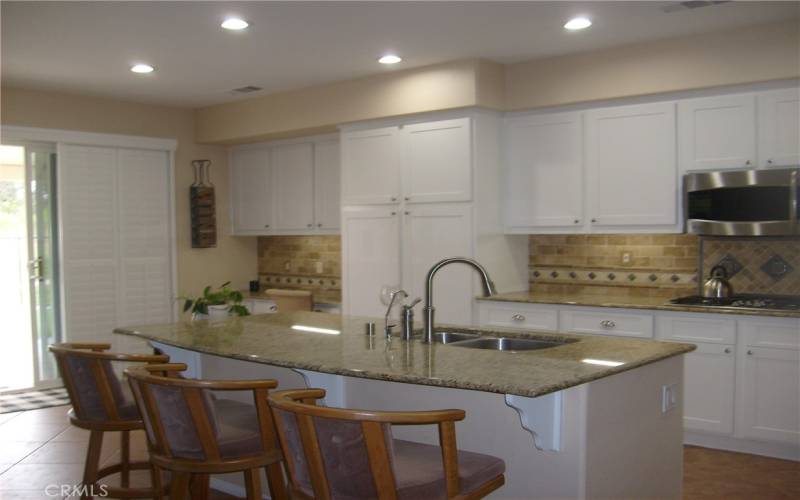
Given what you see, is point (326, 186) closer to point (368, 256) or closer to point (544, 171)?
point (368, 256)

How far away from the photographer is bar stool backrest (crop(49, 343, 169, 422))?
2994mm

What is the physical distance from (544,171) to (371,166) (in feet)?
4.25

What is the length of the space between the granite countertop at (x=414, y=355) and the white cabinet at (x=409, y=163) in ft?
5.80

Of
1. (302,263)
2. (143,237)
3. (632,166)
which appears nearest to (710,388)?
(632,166)

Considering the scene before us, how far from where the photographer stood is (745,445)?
4.34m

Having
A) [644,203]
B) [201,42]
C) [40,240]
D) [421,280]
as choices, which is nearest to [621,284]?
[644,203]

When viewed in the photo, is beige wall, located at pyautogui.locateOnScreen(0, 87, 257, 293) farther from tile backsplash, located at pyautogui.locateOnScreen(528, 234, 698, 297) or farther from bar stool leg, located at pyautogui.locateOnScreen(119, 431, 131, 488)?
bar stool leg, located at pyautogui.locateOnScreen(119, 431, 131, 488)

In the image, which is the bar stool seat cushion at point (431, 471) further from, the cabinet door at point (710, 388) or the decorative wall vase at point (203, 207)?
the decorative wall vase at point (203, 207)

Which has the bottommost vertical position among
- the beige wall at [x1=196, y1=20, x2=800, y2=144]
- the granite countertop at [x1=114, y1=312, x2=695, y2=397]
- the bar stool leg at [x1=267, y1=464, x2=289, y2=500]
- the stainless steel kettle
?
the bar stool leg at [x1=267, y1=464, x2=289, y2=500]

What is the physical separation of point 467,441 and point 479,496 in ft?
2.05

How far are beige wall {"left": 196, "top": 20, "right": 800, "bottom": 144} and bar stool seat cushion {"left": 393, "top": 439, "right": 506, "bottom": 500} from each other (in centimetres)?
308

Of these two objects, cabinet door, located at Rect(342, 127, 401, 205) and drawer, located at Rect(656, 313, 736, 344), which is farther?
cabinet door, located at Rect(342, 127, 401, 205)

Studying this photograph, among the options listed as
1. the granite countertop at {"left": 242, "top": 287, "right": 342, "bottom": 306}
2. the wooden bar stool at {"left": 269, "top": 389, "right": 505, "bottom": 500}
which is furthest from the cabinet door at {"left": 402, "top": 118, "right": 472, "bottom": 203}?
the wooden bar stool at {"left": 269, "top": 389, "right": 505, "bottom": 500}

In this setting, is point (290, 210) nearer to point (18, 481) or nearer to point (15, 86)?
point (15, 86)
